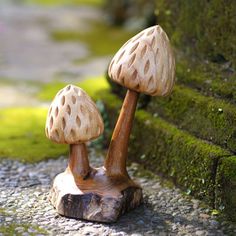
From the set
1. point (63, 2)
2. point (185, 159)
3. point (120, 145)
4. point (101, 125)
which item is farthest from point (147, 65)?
point (63, 2)

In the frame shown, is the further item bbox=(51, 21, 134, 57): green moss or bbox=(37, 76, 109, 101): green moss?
bbox=(51, 21, 134, 57): green moss

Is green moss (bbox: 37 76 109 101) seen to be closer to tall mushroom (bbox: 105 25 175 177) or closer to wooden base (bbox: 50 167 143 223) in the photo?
wooden base (bbox: 50 167 143 223)

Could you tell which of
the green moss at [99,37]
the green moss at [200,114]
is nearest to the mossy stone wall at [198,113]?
the green moss at [200,114]

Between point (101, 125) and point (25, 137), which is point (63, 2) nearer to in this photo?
point (25, 137)

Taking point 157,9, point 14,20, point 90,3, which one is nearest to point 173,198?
point 157,9

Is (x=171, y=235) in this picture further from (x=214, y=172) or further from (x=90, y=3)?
(x=90, y=3)

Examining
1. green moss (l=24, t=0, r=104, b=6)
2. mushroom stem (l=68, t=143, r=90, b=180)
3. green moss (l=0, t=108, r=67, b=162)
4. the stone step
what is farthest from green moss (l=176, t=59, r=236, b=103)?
green moss (l=24, t=0, r=104, b=6)

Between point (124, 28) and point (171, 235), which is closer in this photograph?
point (171, 235)
